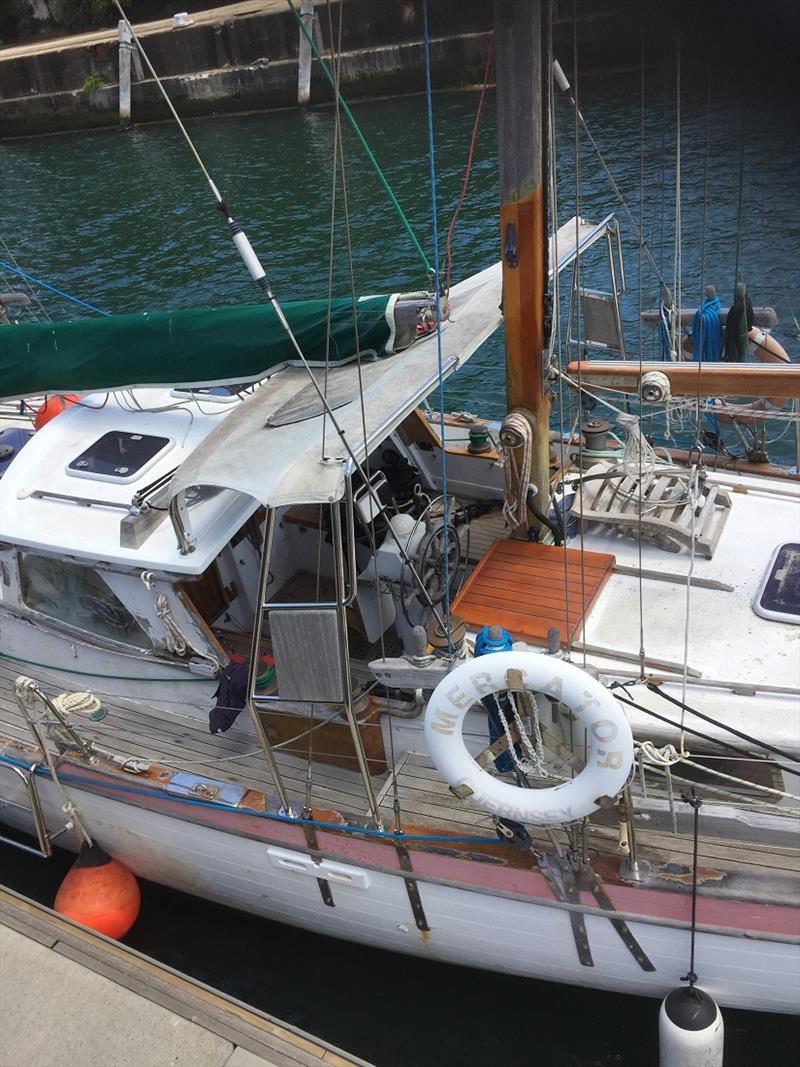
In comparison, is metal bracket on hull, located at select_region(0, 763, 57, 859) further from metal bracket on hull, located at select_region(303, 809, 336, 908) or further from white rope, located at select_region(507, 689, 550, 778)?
white rope, located at select_region(507, 689, 550, 778)

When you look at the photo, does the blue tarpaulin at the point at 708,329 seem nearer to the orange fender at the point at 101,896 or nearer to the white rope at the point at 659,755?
the white rope at the point at 659,755

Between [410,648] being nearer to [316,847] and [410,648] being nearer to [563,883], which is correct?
[316,847]

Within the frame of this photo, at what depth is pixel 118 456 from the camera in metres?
7.77

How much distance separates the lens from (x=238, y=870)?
22.7 ft

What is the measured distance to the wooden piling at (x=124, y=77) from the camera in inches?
1433

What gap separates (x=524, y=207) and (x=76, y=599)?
460cm

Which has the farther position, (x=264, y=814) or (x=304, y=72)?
(x=304, y=72)

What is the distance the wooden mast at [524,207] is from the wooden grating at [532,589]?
1.46 feet

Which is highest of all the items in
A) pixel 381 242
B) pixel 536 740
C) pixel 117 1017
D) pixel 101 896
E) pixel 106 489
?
pixel 106 489

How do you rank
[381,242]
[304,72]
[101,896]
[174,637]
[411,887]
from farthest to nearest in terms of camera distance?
[304,72], [381,242], [101,896], [174,637], [411,887]

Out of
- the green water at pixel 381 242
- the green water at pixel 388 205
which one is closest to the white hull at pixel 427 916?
the green water at pixel 381 242

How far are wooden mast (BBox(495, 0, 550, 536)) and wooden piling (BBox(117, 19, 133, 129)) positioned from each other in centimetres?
3588

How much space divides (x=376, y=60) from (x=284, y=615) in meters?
33.9

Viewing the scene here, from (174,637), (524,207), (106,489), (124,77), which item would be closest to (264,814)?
(174,637)
